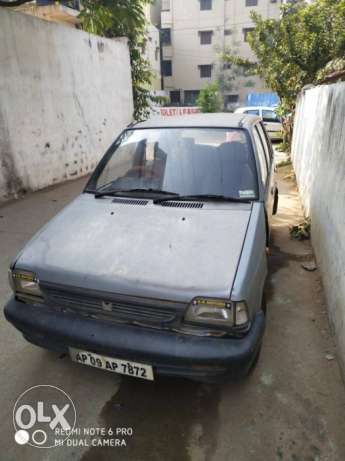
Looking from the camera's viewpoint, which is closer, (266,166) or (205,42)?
(266,166)

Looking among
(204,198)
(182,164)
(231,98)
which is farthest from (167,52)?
(204,198)

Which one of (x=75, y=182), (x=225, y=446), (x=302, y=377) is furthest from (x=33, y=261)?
(x=75, y=182)

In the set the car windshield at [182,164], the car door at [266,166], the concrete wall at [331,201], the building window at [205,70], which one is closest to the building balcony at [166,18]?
the building window at [205,70]

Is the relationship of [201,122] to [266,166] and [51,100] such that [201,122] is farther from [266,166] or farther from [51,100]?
[51,100]

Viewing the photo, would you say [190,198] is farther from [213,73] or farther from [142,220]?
[213,73]

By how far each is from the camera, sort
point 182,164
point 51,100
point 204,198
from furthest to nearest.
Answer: point 51,100
point 182,164
point 204,198

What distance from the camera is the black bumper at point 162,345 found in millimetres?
1896

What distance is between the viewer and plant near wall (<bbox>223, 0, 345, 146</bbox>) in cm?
895

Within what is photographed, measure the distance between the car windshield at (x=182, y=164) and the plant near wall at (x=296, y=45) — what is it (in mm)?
7176

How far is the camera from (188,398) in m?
2.34

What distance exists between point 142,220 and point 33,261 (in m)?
0.80

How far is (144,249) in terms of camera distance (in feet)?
7.39

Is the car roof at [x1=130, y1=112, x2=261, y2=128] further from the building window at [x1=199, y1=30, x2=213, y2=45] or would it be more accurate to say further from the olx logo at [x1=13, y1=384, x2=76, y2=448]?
the building window at [x1=199, y1=30, x2=213, y2=45]

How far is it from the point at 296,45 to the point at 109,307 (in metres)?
9.96
